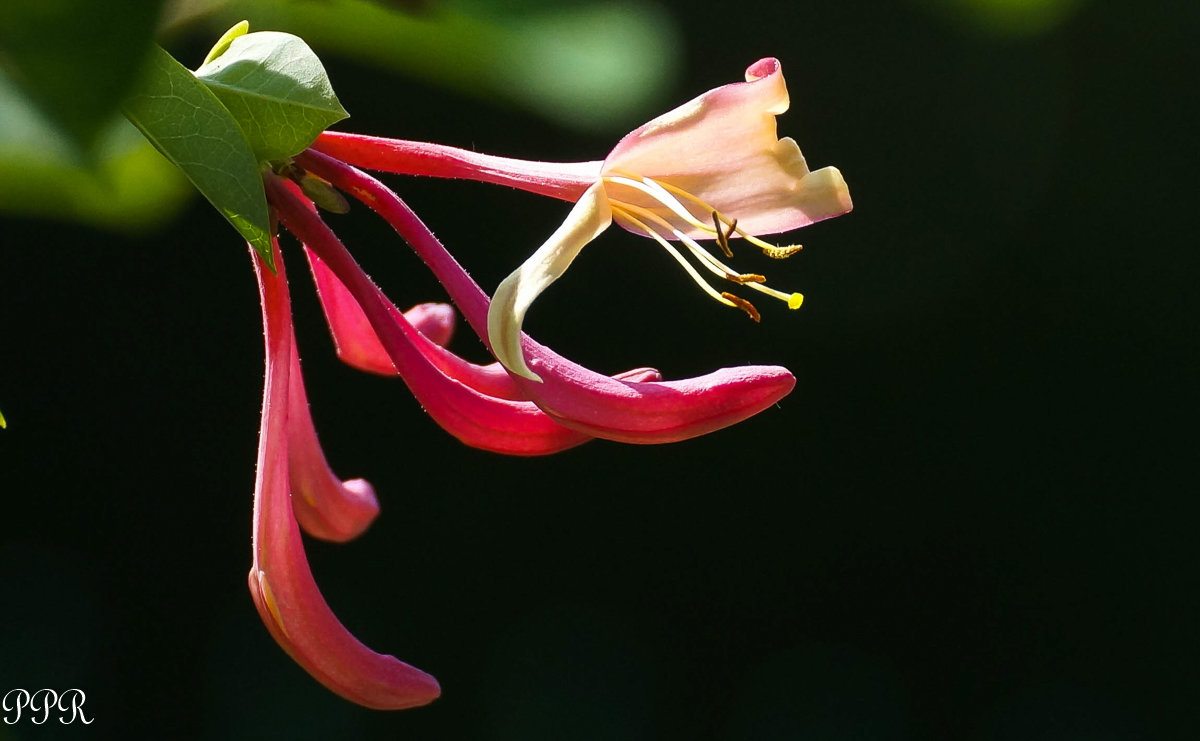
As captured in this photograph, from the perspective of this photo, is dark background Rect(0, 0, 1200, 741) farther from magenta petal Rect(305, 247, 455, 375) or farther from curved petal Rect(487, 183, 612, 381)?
curved petal Rect(487, 183, 612, 381)

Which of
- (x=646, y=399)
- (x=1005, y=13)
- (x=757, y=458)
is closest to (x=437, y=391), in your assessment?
(x=646, y=399)

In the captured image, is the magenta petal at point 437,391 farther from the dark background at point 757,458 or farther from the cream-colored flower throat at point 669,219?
the dark background at point 757,458

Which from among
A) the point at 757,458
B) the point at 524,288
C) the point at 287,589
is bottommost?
the point at 757,458

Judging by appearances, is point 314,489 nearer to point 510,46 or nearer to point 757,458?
point 510,46

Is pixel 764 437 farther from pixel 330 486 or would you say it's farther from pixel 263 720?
pixel 330 486

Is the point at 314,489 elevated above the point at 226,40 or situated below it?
below

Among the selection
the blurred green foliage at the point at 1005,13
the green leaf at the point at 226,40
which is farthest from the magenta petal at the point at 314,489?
the blurred green foliage at the point at 1005,13

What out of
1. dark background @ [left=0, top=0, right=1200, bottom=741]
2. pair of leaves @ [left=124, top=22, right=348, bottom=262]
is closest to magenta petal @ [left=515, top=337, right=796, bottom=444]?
pair of leaves @ [left=124, top=22, right=348, bottom=262]
